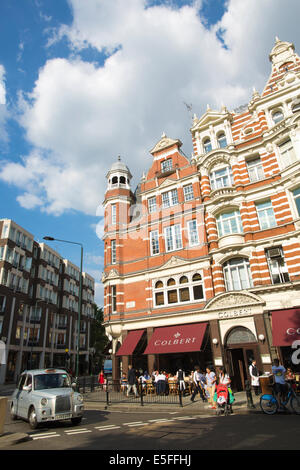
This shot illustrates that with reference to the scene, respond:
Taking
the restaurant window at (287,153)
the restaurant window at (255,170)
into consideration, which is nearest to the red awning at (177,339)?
the restaurant window at (255,170)

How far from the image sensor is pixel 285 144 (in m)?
21.8

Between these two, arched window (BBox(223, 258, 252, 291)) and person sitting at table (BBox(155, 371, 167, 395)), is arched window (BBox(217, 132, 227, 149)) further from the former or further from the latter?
person sitting at table (BBox(155, 371, 167, 395))

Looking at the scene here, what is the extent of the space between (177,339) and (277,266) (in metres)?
8.62

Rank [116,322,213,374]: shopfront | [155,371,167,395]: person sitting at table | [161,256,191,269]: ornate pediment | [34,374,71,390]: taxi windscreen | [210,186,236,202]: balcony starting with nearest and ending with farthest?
[34,374,71,390]: taxi windscreen, [155,371,167,395]: person sitting at table, [116,322,213,374]: shopfront, [210,186,236,202]: balcony, [161,256,191,269]: ornate pediment

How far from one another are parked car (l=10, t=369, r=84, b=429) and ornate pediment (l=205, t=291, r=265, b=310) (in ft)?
39.1

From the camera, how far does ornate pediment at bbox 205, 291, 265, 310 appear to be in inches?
775

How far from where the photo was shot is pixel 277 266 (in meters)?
20.1

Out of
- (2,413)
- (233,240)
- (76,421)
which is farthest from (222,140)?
(2,413)

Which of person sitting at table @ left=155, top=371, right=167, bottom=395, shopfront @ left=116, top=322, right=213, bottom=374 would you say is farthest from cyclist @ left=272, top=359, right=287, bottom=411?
person sitting at table @ left=155, top=371, right=167, bottom=395

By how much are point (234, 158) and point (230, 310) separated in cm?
1192

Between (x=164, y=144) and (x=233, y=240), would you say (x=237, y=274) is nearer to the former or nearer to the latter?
(x=233, y=240)

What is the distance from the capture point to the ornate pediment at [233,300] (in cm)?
1969

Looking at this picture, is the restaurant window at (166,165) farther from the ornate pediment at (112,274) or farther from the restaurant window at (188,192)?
the ornate pediment at (112,274)

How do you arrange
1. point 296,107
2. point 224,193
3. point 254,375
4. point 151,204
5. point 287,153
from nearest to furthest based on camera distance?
point 254,375, point 287,153, point 296,107, point 224,193, point 151,204
